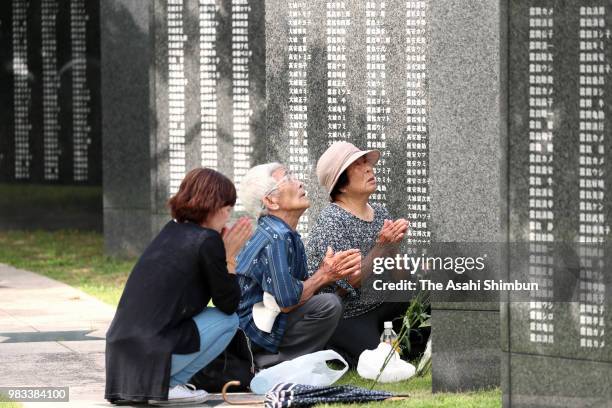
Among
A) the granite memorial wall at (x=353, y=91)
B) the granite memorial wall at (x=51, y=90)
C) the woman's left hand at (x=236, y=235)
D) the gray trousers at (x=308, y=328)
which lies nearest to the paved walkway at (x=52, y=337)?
the gray trousers at (x=308, y=328)

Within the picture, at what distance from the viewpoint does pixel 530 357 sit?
6012 millimetres

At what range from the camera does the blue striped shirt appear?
7359mm

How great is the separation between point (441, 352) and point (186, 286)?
4.32 feet

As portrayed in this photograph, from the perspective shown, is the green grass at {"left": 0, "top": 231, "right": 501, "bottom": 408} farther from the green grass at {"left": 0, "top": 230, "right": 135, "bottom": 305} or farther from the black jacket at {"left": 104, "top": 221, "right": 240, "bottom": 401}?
the black jacket at {"left": 104, "top": 221, "right": 240, "bottom": 401}

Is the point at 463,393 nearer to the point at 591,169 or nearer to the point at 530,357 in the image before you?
the point at 530,357

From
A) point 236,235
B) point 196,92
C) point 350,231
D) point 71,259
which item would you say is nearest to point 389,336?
point 350,231

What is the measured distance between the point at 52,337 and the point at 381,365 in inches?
102

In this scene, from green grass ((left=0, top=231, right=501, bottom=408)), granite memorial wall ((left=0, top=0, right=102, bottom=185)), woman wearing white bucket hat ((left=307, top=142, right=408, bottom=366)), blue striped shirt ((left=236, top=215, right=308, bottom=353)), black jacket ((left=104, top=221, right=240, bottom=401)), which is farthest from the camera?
granite memorial wall ((left=0, top=0, right=102, bottom=185))

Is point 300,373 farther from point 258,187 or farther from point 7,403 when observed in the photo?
point 7,403

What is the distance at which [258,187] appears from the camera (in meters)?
7.60

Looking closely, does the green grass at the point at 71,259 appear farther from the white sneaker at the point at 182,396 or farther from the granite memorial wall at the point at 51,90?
the white sneaker at the point at 182,396

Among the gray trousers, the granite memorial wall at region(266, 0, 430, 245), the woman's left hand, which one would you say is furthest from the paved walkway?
the granite memorial wall at region(266, 0, 430, 245)

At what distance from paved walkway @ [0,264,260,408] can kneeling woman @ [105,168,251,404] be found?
23 cm

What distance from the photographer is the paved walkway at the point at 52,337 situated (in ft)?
25.2
